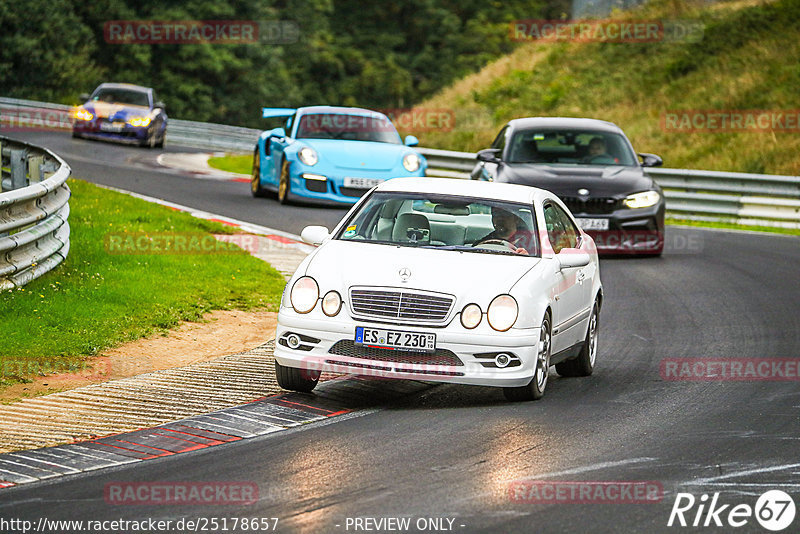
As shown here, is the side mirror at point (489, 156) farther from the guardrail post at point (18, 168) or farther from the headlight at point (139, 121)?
the headlight at point (139, 121)

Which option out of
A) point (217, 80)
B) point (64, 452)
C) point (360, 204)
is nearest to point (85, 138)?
point (360, 204)

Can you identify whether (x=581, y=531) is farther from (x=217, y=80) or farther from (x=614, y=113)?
(x=217, y=80)

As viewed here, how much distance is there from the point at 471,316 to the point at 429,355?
371 mm

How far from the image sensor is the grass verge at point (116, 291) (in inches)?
388

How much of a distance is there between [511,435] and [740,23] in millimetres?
33360

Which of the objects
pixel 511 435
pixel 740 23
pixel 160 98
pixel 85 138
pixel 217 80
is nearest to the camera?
pixel 511 435

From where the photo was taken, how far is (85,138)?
32625mm

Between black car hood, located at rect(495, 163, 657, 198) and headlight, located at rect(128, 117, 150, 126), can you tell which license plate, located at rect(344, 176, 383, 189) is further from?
headlight, located at rect(128, 117, 150, 126)

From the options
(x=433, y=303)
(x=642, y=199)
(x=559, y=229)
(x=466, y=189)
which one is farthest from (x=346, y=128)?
(x=433, y=303)

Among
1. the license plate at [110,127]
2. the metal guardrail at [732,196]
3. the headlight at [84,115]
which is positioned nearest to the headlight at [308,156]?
the metal guardrail at [732,196]

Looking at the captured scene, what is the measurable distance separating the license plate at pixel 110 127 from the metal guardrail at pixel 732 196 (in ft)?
45.2

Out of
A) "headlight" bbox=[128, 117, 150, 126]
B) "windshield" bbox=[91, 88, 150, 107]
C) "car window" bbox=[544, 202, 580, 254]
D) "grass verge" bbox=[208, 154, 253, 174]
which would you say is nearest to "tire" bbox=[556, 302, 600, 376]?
"car window" bbox=[544, 202, 580, 254]

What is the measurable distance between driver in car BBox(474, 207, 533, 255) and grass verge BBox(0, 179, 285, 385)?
3.12 meters

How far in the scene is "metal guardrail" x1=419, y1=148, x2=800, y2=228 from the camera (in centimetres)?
2344
